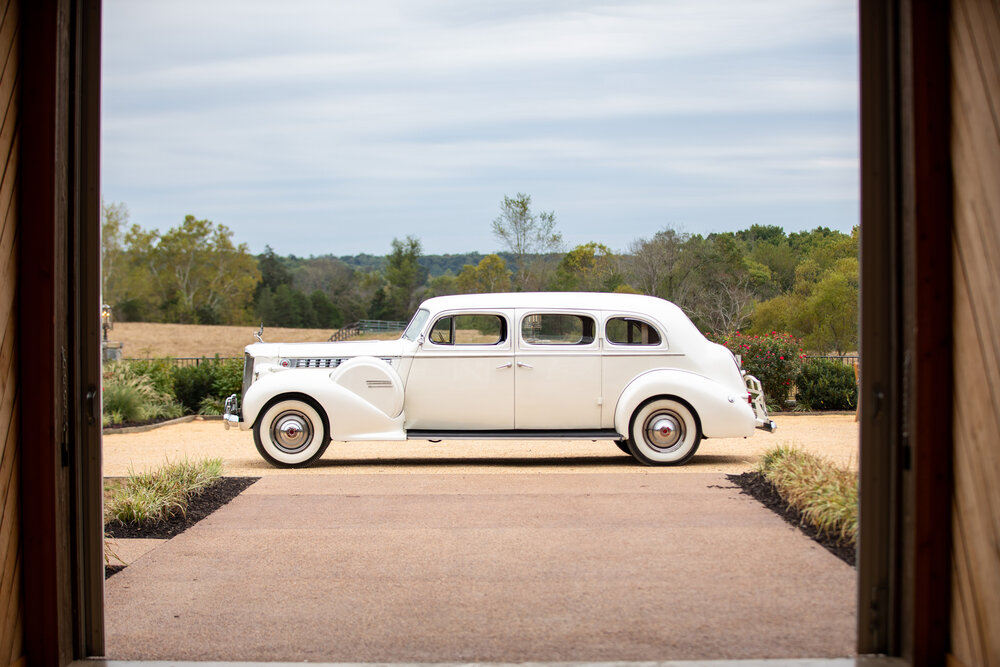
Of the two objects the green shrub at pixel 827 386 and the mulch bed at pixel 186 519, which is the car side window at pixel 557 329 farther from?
the green shrub at pixel 827 386

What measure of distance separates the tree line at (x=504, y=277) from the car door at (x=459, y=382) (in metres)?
12.3

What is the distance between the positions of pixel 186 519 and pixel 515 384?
3854 mm

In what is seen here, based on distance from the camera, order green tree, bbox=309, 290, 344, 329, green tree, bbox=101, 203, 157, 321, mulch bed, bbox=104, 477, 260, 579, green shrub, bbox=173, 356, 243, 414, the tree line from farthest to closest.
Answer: green tree, bbox=101, 203, 157, 321 < green tree, bbox=309, 290, 344, 329 < the tree line < green shrub, bbox=173, 356, 243, 414 < mulch bed, bbox=104, 477, 260, 579

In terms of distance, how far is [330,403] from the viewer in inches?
380

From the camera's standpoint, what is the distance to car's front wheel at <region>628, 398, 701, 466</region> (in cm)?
968

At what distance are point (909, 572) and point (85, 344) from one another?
3.09 metres

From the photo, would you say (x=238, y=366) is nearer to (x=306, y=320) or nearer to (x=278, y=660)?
(x=278, y=660)

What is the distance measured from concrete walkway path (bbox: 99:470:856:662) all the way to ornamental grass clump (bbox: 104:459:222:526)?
1.14 ft

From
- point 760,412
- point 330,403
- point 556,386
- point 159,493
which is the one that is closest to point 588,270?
point 760,412

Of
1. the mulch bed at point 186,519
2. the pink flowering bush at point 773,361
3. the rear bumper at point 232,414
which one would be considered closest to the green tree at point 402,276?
the pink flowering bush at point 773,361

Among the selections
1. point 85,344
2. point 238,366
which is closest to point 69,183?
point 85,344

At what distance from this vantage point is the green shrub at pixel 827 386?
50.1 feet

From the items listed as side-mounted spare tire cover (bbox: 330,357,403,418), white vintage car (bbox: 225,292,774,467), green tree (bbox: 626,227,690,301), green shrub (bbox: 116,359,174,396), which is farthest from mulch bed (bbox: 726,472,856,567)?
green tree (bbox: 626,227,690,301)

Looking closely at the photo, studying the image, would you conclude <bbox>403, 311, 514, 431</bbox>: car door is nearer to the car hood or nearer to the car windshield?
the car windshield
